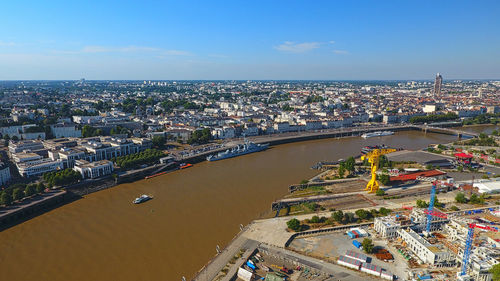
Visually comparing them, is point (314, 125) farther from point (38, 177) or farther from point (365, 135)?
point (38, 177)

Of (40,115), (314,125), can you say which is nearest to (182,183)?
(314,125)

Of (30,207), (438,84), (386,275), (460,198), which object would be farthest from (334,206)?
(438,84)

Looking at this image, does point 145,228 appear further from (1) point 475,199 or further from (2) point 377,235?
(1) point 475,199

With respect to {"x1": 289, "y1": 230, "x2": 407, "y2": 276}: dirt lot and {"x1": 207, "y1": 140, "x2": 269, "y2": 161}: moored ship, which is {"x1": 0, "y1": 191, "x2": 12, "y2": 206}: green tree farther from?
{"x1": 289, "y1": 230, "x2": 407, "y2": 276}: dirt lot

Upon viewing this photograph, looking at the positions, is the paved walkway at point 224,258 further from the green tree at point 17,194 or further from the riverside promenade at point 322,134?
the riverside promenade at point 322,134

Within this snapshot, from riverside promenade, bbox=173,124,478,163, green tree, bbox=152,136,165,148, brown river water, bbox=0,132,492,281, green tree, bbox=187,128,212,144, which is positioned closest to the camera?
brown river water, bbox=0,132,492,281

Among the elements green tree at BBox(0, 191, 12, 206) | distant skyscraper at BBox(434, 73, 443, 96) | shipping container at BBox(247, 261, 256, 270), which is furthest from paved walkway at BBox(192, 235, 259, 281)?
distant skyscraper at BBox(434, 73, 443, 96)
